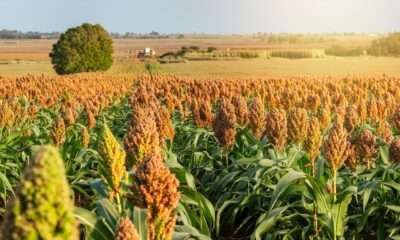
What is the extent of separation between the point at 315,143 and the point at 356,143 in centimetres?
68

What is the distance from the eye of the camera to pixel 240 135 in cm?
664

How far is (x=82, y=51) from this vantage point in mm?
44062

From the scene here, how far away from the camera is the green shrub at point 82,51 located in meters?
43.6

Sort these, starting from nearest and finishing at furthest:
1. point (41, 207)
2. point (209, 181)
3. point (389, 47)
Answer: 1. point (41, 207)
2. point (209, 181)
3. point (389, 47)

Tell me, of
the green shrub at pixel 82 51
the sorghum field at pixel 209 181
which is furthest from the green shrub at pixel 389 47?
the sorghum field at pixel 209 181

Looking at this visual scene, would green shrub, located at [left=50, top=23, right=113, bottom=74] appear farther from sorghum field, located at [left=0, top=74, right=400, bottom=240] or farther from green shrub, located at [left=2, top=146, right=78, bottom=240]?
green shrub, located at [left=2, top=146, right=78, bottom=240]

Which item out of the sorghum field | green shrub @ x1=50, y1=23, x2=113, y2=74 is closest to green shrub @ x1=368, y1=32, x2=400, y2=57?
green shrub @ x1=50, y1=23, x2=113, y2=74

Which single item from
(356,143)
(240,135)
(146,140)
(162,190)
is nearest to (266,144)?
(240,135)

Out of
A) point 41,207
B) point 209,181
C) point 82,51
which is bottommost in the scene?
point 209,181

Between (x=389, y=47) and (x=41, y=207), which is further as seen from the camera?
(x=389, y=47)

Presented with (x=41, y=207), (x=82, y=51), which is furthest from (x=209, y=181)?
(x=82, y=51)

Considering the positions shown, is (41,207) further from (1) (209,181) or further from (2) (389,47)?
(2) (389,47)

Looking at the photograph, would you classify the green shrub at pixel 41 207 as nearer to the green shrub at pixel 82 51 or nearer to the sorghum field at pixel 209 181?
the sorghum field at pixel 209 181

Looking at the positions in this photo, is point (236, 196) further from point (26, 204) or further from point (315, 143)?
point (26, 204)
